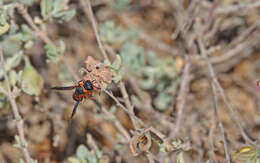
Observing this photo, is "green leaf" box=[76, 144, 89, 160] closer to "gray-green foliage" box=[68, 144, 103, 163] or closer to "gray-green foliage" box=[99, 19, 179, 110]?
"gray-green foliage" box=[68, 144, 103, 163]

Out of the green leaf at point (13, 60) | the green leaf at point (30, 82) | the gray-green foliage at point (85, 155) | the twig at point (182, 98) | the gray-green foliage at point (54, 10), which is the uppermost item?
the gray-green foliage at point (54, 10)

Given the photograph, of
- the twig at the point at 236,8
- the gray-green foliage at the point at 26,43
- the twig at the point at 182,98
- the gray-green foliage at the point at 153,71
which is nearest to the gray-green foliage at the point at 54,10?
the gray-green foliage at the point at 26,43

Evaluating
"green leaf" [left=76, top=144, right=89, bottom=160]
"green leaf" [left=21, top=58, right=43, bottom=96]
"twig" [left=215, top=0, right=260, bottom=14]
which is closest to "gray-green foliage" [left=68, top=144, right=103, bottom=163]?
"green leaf" [left=76, top=144, right=89, bottom=160]

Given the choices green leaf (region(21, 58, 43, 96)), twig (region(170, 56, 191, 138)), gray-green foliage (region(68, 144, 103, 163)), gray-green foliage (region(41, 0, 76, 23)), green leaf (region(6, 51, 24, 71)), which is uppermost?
gray-green foliage (region(41, 0, 76, 23))

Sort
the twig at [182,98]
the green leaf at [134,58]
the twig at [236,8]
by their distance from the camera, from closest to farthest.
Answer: the twig at [182,98] < the twig at [236,8] < the green leaf at [134,58]

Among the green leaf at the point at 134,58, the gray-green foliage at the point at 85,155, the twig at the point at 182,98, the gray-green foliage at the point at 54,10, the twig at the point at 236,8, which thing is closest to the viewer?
the gray-green foliage at the point at 85,155

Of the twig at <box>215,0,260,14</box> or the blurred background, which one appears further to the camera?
the twig at <box>215,0,260,14</box>

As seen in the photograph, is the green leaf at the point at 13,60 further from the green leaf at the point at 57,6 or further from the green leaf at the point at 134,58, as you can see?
the green leaf at the point at 134,58

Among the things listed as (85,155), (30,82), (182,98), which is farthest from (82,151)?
(182,98)
